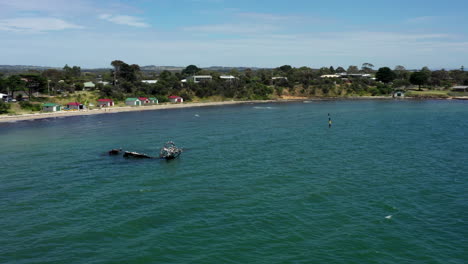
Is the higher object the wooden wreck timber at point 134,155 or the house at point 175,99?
the house at point 175,99

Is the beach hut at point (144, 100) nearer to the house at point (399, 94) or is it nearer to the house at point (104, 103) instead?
the house at point (104, 103)

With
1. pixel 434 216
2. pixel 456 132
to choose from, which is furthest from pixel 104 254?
pixel 456 132

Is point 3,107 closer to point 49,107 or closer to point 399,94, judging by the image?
point 49,107

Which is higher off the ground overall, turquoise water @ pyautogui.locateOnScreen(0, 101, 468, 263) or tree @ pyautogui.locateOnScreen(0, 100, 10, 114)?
tree @ pyautogui.locateOnScreen(0, 100, 10, 114)

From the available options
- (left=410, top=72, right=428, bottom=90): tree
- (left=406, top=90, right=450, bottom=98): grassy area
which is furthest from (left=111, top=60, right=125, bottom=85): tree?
(left=410, top=72, right=428, bottom=90): tree

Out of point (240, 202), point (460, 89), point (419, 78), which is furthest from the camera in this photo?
point (419, 78)

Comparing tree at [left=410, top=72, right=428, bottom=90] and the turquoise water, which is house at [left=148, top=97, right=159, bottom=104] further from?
tree at [left=410, top=72, right=428, bottom=90]

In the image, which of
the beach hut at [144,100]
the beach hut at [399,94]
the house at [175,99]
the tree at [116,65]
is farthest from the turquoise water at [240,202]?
the beach hut at [399,94]

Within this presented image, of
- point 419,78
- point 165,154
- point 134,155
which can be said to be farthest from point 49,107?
point 419,78

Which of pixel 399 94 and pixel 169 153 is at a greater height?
pixel 399 94
